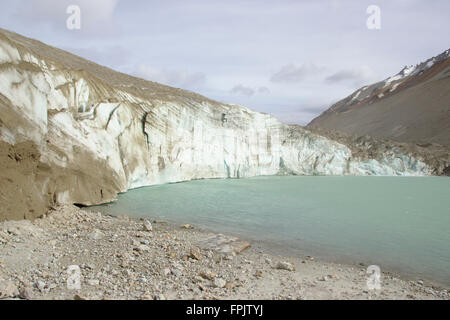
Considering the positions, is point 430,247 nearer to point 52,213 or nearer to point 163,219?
point 163,219

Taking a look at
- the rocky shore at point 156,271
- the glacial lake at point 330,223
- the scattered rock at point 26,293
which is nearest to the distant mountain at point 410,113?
the glacial lake at point 330,223

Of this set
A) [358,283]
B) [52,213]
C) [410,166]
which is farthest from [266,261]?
[410,166]

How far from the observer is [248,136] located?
24.8 m

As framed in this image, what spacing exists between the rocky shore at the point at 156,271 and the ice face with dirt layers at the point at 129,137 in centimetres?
254

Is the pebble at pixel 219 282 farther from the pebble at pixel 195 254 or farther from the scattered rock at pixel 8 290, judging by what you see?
the scattered rock at pixel 8 290

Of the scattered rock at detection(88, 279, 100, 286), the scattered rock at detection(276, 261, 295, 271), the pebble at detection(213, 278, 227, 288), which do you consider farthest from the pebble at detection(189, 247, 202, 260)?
the scattered rock at detection(88, 279, 100, 286)

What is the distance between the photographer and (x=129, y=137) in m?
14.2

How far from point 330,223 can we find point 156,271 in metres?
5.57

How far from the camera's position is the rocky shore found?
11.8 ft

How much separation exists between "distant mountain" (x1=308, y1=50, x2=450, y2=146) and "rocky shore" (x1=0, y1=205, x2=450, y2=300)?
54905mm

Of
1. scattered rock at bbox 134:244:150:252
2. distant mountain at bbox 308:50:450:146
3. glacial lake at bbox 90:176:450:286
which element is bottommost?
glacial lake at bbox 90:176:450:286

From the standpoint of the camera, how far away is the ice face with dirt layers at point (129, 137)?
23.2 feet

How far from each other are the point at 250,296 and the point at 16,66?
A: 21.9 ft

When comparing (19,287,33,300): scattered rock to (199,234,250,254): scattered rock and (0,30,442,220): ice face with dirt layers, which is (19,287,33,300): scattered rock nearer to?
(199,234,250,254): scattered rock
